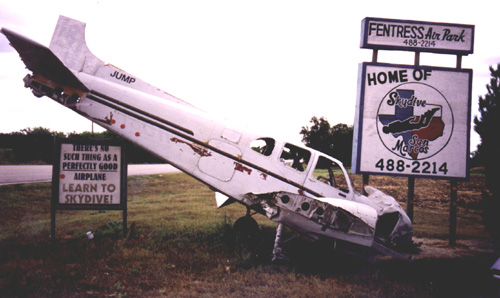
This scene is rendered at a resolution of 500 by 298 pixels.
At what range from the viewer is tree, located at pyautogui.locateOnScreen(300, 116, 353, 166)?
27.1 meters

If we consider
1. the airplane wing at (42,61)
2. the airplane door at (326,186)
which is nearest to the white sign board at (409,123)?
the airplane door at (326,186)

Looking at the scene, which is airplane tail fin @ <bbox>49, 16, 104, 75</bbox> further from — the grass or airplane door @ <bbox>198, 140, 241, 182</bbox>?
the grass

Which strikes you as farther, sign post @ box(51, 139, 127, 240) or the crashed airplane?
sign post @ box(51, 139, 127, 240)

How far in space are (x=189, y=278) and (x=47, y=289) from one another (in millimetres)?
2201

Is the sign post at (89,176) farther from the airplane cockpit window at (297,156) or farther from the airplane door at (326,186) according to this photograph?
the airplane door at (326,186)

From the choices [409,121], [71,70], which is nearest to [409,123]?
[409,121]

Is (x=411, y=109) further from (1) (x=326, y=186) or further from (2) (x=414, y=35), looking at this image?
(1) (x=326, y=186)

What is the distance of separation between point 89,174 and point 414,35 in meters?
9.56

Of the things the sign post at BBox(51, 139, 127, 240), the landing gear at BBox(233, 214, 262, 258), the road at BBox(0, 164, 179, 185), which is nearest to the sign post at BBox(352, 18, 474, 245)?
the landing gear at BBox(233, 214, 262, 258)

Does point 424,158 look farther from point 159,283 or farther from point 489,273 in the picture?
point 159,283

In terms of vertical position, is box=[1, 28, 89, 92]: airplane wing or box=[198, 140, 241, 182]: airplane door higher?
box=[1, 28, 89, 92]: airplane wing

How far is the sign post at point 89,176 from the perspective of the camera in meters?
9.12

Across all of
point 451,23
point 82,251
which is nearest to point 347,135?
point 451,23

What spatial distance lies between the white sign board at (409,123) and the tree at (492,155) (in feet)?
6.45
